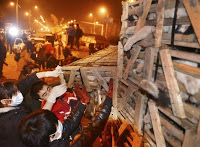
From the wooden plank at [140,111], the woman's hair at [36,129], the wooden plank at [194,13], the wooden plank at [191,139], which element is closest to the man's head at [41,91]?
the woman's hair at [36,129]

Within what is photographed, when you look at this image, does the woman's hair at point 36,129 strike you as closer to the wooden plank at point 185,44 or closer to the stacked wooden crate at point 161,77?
the stacked wooden crate at point 161,77

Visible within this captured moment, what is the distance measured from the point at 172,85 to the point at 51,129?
1.96m

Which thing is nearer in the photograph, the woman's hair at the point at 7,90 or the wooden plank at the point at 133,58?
the woman's hair at the point at 7,90

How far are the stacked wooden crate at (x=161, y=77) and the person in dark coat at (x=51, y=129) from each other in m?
1.05

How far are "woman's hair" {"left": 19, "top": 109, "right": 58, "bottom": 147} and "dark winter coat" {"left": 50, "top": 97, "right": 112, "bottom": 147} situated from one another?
386 mm

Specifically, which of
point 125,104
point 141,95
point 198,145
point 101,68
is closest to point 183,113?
point 198,145

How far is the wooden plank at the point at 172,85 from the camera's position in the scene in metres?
2.39

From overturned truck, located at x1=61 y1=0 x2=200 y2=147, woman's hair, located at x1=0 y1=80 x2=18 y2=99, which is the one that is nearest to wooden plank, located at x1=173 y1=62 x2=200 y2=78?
overturned truck, located at x1=61 y1=0 x2=200 y2=147

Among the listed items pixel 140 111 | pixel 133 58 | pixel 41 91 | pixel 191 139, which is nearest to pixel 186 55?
pixel 191 139

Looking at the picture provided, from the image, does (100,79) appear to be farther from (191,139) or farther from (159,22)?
Result: (191,139)

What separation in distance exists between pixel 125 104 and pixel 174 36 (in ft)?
8.15

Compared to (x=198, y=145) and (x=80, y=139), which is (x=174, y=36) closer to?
(x=198, y=145)

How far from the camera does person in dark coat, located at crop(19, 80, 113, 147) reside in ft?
6.68

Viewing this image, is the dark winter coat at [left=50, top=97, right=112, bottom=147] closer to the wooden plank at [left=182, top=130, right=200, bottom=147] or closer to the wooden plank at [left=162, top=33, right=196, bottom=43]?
the wooden plank at [left=182, top=130, right=200, bottom=147]
